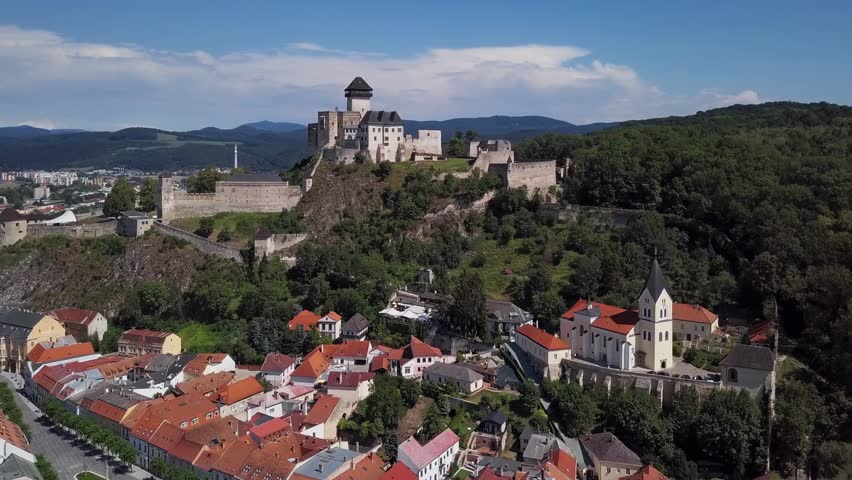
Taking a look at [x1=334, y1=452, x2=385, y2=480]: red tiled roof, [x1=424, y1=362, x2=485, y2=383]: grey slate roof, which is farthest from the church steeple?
[x1=334, y1=452, x2=385, y2=480]: red tiled roof

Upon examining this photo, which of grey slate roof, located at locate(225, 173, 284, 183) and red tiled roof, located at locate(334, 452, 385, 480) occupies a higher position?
grey slate roof, located at locate(225, 173, 284, 183)

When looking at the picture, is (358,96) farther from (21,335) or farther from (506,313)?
(21,335)

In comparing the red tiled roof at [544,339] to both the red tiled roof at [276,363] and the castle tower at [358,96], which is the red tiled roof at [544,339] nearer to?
the red tiled roof at [276,363]

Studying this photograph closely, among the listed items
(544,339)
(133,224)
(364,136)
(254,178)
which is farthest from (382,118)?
(544,339)

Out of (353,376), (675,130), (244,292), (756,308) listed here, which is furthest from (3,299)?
(675,130)

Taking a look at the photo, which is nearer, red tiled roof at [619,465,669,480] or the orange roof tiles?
red tiled roof at [619,465,669,480]

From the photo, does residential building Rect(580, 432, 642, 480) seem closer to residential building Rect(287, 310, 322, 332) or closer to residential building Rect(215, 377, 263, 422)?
residential building Rect(215, 377, 263, 422)

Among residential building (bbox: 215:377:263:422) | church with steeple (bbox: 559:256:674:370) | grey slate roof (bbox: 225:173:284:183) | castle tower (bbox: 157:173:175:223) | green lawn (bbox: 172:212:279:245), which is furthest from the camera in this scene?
grey slate roof (bbox: 225:173:284:183)
